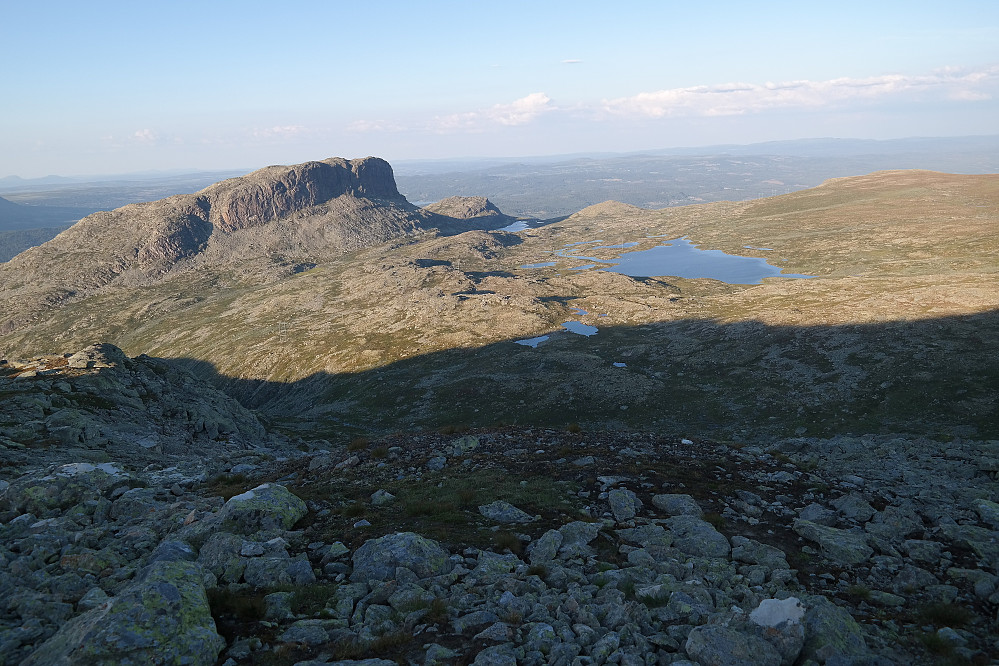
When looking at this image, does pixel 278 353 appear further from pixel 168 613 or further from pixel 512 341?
pixel 168 613

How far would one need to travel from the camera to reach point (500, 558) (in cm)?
1714

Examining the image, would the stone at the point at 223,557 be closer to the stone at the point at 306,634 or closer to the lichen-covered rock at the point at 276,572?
the lichen-covered rock at the point at 276,572

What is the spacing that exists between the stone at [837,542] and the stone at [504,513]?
1130 centimetres

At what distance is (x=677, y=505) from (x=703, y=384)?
72.6 meters

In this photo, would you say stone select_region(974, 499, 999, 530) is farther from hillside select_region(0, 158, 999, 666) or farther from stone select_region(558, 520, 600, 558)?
stone select_region(558, 520, 600, 558)

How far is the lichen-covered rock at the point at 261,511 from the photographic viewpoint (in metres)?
18.9

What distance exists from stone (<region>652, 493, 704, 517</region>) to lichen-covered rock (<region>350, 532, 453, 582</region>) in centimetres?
1081

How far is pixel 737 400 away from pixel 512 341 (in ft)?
234

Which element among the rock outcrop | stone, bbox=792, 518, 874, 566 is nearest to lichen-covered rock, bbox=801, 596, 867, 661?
the rock outcrop

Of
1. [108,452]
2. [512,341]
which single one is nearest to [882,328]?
[512,341]

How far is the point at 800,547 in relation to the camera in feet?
62.8

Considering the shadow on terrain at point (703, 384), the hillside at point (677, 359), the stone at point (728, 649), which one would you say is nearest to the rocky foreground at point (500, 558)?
the stone at point (728, 649)

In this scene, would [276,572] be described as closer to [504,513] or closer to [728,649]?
[504,513]

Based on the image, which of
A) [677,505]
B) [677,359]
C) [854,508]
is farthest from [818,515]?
[677,359]
